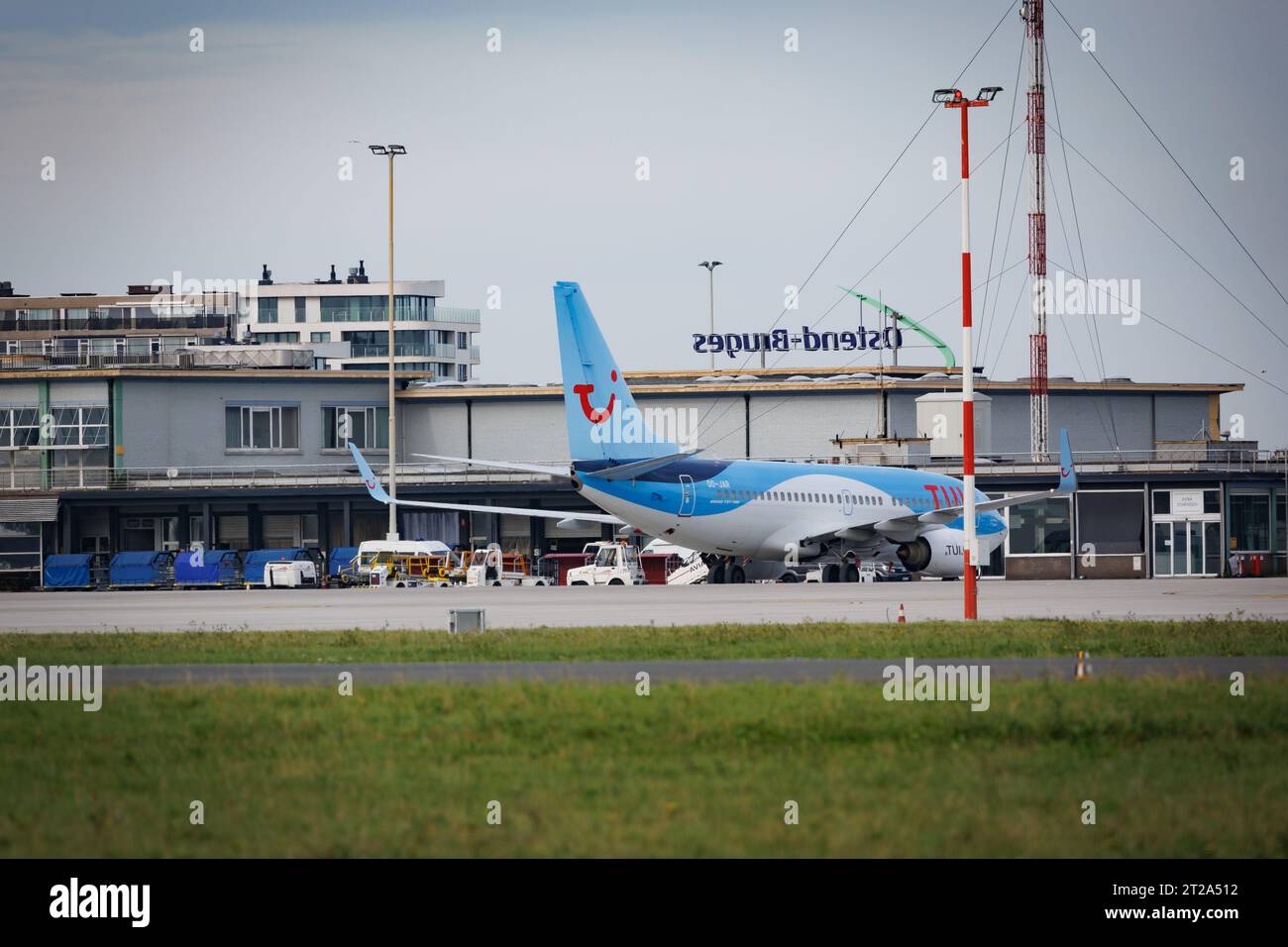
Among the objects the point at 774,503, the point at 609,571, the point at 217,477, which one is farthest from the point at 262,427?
the point at 774,503

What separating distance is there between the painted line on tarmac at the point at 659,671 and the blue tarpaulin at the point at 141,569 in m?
54.9

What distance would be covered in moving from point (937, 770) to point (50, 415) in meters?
84.9

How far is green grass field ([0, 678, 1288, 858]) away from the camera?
13531 mm

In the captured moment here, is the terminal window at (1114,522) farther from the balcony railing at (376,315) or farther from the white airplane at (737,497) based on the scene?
the balcony railing at (376,315)

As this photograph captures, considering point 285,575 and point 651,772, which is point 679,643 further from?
point 285,575

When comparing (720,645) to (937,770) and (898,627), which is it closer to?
(898,627)

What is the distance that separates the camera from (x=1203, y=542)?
8125cm

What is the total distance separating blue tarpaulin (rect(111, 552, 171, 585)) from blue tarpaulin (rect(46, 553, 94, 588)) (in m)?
1.59

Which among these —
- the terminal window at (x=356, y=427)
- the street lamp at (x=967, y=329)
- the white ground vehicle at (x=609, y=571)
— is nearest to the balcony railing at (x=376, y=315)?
the terminal window at (x=356, y=427)

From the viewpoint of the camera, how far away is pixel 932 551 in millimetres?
65125

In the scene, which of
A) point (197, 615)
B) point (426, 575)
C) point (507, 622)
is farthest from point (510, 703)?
point (426, 575)

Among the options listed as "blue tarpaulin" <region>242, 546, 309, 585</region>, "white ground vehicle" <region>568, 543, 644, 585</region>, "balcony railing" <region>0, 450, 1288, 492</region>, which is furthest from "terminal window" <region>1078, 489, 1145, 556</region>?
"blue tarpaulin" <region>242, 546, 309, 585</region>

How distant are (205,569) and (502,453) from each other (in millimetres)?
24721

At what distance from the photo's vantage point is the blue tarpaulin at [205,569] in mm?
80062
